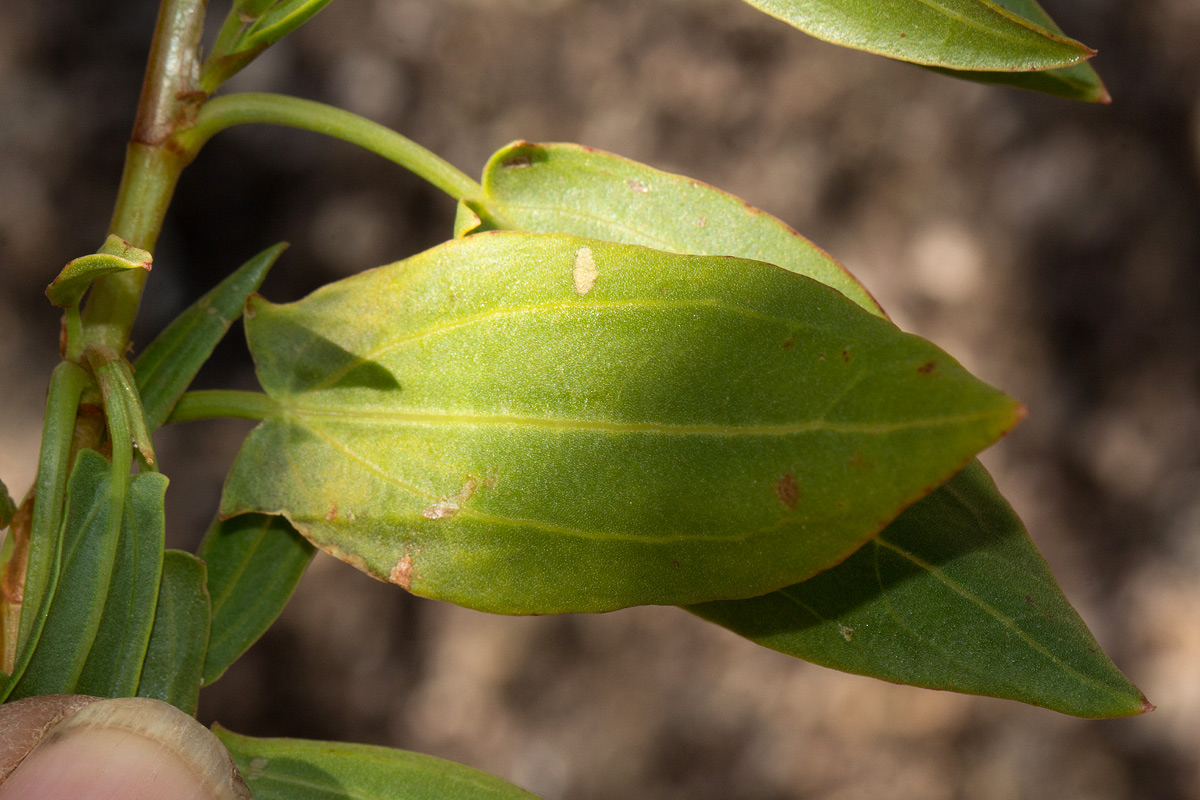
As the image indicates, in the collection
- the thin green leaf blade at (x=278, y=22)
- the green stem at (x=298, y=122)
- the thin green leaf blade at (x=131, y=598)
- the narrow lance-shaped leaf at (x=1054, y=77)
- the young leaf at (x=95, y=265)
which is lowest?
the thin green leaf blade at (x=131, y=598)

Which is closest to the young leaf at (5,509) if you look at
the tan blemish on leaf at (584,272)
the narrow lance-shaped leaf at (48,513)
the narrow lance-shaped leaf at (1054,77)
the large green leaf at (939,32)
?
the narrow lance-shaped leaf at (48,513)

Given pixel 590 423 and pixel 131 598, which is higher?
pixel 590 423

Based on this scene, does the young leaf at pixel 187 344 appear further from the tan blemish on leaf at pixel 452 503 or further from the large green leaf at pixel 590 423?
the tan blemish on leaf at pixel 452 503

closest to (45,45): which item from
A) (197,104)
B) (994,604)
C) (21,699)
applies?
(197,104)

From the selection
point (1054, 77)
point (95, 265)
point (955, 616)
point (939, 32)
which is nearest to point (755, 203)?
point (1054, 77)

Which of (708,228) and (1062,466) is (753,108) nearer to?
(1062,466)

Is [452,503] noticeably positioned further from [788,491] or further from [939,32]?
[939,32]
